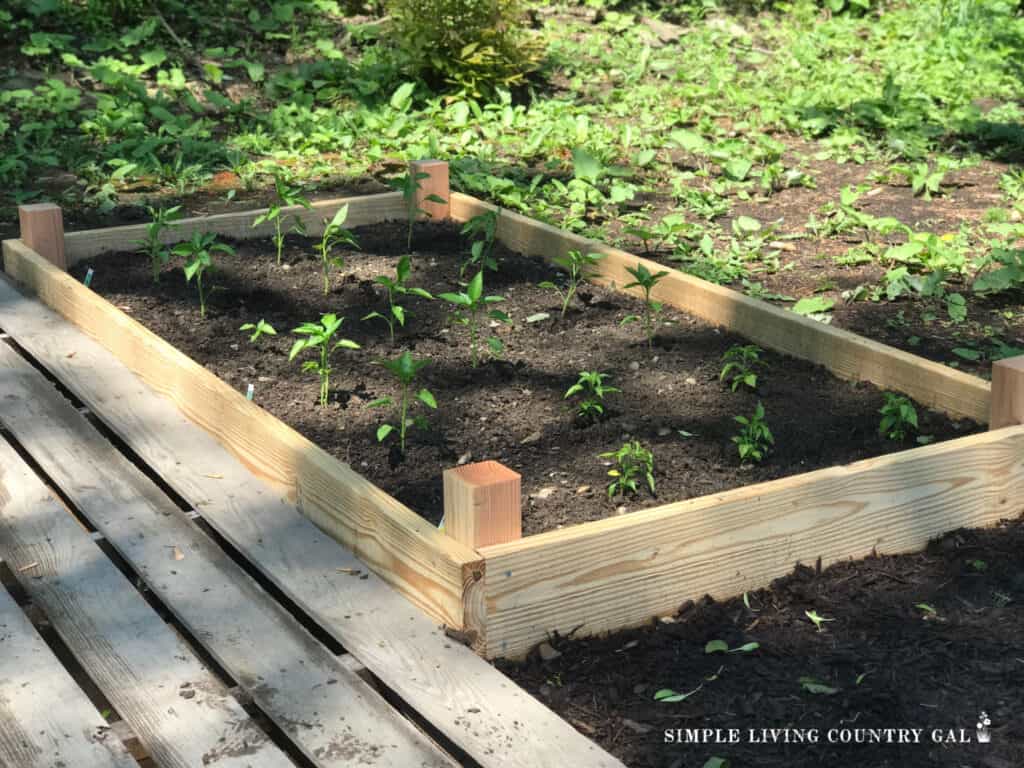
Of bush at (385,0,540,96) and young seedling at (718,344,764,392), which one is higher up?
bush at (385,0,540,96)

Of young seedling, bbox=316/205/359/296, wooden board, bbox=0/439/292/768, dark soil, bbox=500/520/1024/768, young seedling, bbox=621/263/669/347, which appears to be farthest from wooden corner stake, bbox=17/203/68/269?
dark soil, bbox=500/520/1024/768

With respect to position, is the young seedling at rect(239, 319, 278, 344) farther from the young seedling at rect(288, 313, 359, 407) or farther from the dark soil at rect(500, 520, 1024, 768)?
the dark soil at rect(500, 520, 1024, 768)

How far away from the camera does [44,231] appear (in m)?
4.37

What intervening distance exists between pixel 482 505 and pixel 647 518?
33cm

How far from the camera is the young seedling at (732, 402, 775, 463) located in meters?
2.98

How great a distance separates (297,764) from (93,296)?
2.22m

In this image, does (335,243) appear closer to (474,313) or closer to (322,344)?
(474,313)

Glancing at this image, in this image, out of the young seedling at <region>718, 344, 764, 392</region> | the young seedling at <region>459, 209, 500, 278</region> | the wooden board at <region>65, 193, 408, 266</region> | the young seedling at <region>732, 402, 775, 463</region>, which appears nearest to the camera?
the young seedling at <region>732, 402, 775, 463</region>

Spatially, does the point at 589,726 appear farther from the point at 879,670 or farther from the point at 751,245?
the point at 751,245

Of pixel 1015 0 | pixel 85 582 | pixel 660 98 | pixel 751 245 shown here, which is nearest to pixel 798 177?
pixel 751 245

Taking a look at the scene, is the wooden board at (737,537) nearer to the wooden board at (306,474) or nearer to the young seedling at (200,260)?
the wooden board at (306,474)

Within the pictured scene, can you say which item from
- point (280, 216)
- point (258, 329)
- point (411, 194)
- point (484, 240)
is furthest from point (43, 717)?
point (411, 194)

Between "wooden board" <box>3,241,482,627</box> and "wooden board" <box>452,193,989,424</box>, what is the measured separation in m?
1.47

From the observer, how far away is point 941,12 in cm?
927
